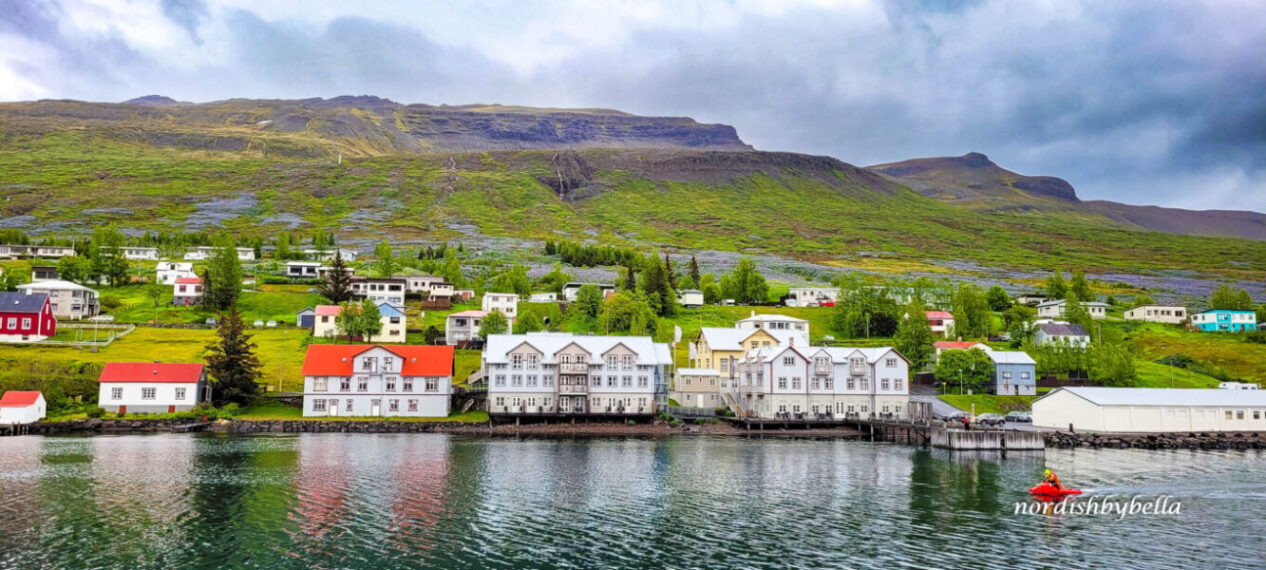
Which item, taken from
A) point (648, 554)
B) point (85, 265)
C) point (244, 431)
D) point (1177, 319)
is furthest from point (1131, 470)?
point (85, 265)

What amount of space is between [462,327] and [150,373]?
41.2 meters

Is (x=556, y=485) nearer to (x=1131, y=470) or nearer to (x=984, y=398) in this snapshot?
(x=1131, y=470)

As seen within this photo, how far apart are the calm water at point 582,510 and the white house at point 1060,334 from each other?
5025 centimetres

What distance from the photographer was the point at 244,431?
249 ft

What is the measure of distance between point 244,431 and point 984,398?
77061 mm

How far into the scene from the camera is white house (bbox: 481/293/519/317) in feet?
417

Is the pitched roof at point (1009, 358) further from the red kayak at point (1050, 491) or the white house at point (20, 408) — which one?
the white house at point (20, 408)

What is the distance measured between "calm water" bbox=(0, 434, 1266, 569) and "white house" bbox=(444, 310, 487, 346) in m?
49.6

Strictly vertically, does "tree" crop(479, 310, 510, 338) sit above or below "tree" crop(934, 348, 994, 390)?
above

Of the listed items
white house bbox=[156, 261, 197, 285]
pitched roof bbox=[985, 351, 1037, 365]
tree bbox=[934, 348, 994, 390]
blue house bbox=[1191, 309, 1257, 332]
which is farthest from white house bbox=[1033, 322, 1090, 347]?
white house bbox=[156, 261, 197, 285]

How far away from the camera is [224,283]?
127 m

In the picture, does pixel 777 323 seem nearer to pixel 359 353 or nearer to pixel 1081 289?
pixel 359 353

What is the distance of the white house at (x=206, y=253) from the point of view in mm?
176000

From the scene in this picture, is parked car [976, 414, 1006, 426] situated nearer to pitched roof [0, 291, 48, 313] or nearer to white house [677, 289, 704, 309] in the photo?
white house [677, 289, 704, 309]
